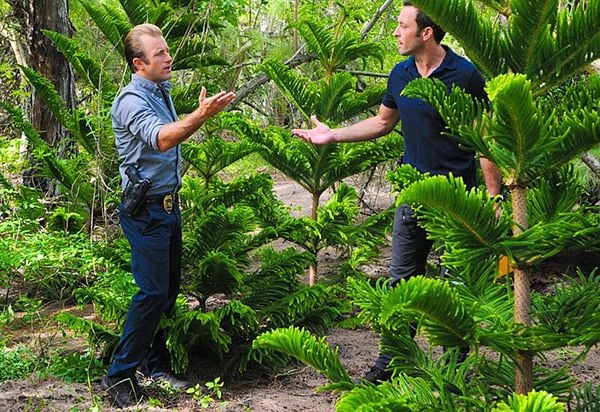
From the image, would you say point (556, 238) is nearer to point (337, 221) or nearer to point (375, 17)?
point (337, 221)

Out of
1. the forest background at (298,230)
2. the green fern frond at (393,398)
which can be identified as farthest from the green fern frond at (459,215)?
the green fern frond at (393,398)

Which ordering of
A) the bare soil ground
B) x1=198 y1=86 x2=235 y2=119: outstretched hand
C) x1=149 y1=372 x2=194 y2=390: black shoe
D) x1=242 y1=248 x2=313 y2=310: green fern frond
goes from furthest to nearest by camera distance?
1. x1=242 y1=248 x2=313 y2=310: green fern frond
2. x1=149 y1=372 x2=194 y2=390: black shoe
3. the bare soil ground
4. x1=198 y1=86 x2=235 y2=119: outstretched hand

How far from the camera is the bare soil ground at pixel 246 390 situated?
363cm

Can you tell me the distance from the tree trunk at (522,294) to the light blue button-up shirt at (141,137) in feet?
6.85

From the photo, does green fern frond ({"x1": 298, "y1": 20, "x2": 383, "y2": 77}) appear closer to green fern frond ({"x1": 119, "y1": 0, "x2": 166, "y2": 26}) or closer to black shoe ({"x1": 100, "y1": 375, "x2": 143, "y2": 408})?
green fern frond ({"x1": 119, "y1": 0, "x2": 166, "y2": 26})

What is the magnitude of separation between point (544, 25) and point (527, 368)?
959 millimetres

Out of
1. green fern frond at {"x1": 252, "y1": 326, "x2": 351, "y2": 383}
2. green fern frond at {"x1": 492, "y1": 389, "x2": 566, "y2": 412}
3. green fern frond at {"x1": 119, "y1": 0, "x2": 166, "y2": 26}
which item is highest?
green fern frond at {"x1": 119, "y1": 0, "x2": 166, "y2": 26}

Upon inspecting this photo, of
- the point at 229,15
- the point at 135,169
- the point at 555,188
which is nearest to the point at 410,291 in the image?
the point at 555,188

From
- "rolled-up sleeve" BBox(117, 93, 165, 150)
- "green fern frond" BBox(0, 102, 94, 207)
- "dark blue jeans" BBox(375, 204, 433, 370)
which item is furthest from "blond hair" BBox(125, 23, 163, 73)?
"dark blue jeans" BBox(375, 204, 433, 370)

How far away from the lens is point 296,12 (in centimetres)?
601

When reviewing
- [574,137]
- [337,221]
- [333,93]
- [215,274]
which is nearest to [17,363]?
[215,274]

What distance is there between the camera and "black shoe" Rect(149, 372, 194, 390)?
13.0 feet

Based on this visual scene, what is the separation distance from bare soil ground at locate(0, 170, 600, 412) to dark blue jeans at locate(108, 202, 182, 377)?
0.83 ft

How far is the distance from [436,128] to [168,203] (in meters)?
1.48
